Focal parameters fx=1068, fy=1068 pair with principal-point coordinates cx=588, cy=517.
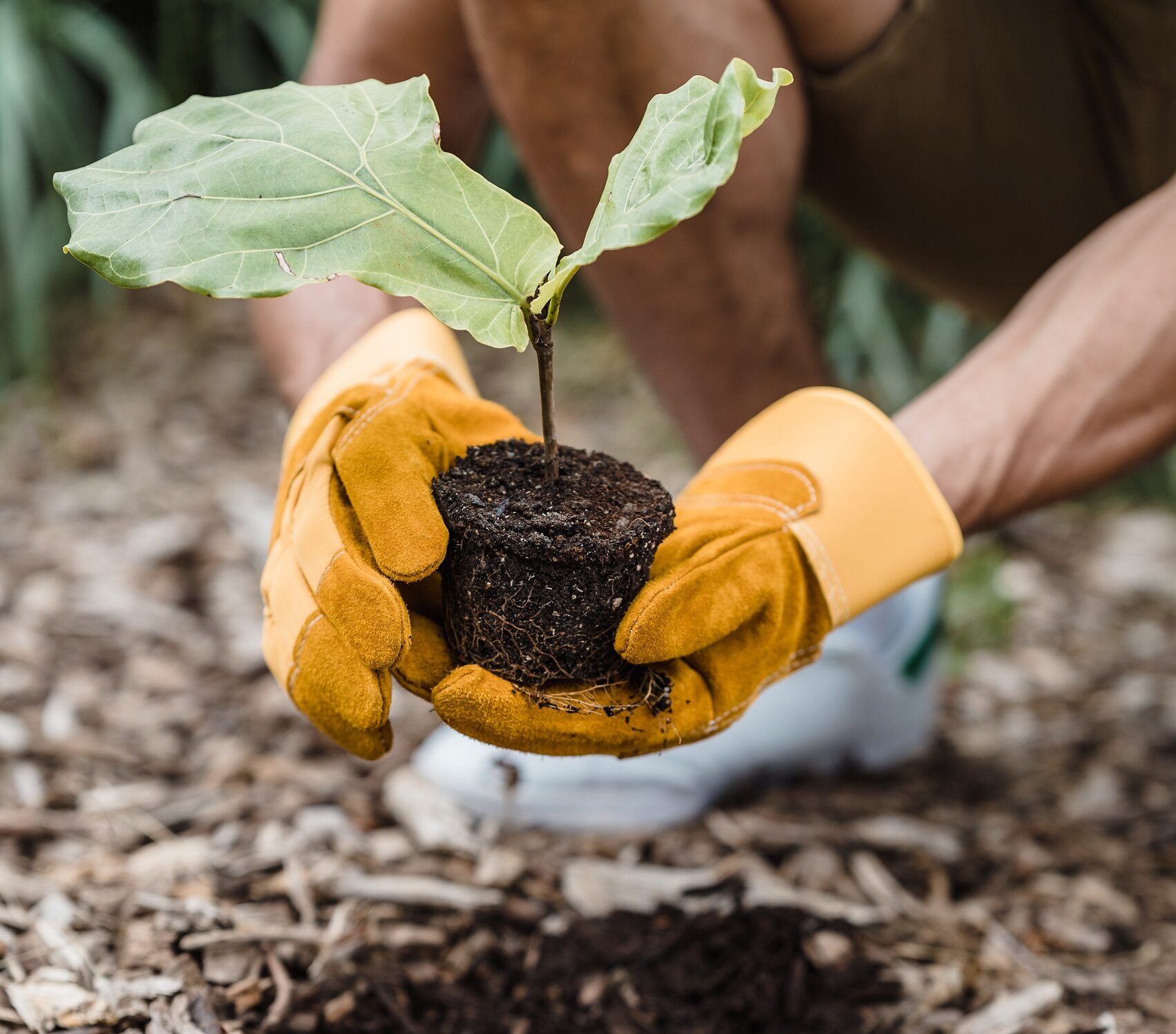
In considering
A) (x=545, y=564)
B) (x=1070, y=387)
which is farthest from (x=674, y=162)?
(x=1070, y=387)

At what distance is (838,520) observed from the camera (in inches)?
37.7

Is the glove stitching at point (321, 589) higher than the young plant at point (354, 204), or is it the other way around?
the young plant at point (354, 204)

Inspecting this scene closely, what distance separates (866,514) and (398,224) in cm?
48

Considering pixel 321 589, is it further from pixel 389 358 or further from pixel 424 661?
pixel 389 358

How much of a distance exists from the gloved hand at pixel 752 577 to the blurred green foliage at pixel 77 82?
6.89 feet

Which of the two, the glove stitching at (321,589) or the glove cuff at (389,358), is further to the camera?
the glove cuff at (389,358)

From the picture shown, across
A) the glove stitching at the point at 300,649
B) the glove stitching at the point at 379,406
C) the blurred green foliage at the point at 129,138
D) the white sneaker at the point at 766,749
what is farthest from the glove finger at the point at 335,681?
the blurred green foliage at the point at 129,138

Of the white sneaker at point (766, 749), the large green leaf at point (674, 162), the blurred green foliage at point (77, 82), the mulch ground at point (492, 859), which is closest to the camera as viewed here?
the large green leaf at point (674, 162)

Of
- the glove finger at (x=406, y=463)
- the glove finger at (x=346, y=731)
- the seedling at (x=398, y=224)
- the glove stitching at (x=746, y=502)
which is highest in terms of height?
the seedling at (x=398, y=224)

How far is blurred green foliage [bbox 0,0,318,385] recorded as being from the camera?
8.22 ft

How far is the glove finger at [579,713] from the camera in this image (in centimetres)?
83

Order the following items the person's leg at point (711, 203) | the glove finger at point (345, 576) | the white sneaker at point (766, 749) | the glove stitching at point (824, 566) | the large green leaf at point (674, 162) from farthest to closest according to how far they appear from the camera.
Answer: the white sneaker at point (766, 749) < the person's leg at point (711, 203) < the glove stitching at point (824, 566) < the glove finger at point (345, 576) < the large green leaf at point (674, 162)

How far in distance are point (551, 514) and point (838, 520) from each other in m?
0.29

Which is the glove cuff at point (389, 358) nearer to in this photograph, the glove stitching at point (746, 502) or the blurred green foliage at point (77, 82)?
the glove stitching at point (746, 502)
